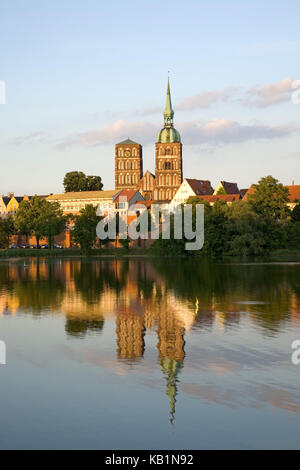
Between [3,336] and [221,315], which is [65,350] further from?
[221,315]

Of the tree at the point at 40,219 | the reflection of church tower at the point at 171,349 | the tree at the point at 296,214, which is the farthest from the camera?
the tree at the point at 40,219

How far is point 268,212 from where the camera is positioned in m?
113

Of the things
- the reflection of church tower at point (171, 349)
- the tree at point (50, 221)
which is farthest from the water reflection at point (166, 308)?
the tree at point (50, 221)

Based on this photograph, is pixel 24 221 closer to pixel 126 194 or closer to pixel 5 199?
pixel 126 194

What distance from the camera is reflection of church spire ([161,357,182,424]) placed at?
14266 millimetres

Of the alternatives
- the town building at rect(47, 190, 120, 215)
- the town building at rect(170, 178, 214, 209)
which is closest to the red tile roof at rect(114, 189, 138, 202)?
the town building at rect(47, 190, 120, 215)

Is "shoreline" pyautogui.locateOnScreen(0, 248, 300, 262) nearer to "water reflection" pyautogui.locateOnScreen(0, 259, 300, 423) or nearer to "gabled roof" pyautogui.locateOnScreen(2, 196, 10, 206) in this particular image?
"water reflection" pyautogui.locateOnScreen(0, 259, 300, 423)

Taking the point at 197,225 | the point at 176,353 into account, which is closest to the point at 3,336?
the point at 176,353

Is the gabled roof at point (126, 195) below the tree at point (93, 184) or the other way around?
below

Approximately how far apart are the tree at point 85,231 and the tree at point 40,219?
9011 millimetres

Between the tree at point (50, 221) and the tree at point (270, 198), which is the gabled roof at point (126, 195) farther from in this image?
the tree at point (270, 198)

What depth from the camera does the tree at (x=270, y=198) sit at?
4503 inches

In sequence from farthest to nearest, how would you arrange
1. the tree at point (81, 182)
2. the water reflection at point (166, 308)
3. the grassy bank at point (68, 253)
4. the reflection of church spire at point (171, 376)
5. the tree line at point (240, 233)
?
the tree at point (81, 182)
the grassy bank at point (68, 253)
the tree line at point (240, 233)
the water reflection at point (166, 308)
the reflection of church spire at point (171, 376)

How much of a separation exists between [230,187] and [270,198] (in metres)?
55.1
